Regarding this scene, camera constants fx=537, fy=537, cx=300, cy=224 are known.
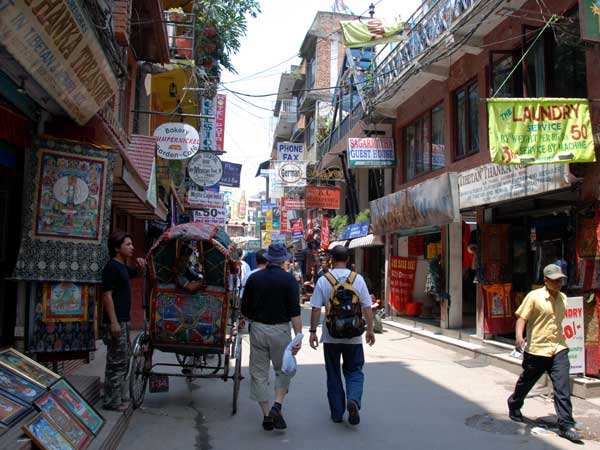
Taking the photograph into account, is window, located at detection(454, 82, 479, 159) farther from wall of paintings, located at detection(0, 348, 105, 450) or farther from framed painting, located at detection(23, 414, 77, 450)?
framed painting, located at detection(23, 414, 77, 450)

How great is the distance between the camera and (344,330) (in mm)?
5746

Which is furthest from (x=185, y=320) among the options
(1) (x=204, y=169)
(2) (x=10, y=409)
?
(1) (x=204, y=169)

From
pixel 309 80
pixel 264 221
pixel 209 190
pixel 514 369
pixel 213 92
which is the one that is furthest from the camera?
pixel 264 221

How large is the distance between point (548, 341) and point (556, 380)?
0.41 m

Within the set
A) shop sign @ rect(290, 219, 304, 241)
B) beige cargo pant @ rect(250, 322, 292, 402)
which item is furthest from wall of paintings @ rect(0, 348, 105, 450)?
shop sign @ rect(290, 219, 304, 241)

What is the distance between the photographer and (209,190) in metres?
24.1

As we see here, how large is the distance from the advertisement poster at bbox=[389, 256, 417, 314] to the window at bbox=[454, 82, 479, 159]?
4763mm

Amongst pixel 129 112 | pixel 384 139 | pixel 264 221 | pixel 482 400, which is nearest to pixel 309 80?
pixel 264 221

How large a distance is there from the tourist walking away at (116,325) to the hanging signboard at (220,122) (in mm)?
14563

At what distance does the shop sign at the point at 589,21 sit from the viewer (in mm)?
7203

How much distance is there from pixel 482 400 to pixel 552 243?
4198 millimetres

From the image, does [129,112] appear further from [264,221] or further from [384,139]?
[264,221]

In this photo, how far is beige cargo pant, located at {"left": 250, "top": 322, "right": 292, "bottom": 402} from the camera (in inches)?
226

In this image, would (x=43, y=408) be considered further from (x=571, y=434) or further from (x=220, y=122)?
(x=220, y=122)
